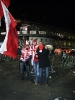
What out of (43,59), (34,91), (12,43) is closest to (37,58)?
(43,59)

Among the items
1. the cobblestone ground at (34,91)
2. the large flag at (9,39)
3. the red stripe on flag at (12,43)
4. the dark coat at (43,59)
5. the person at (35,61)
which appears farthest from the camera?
the person at (35,61)

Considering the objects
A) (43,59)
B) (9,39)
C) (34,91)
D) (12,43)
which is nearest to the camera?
(9,39)

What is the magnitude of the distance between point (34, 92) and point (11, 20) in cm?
352

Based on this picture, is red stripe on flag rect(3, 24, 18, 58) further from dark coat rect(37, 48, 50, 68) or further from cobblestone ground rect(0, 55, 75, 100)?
dark coat rect(37, 48, 50, 68)

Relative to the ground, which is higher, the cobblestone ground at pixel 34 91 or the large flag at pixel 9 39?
the large flag at pixel 9 39

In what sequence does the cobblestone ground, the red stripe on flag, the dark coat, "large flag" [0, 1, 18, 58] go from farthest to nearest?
1. the dark coat
2. the cobblestone ground
3. the red stripe on flag
4. "large flag" [0, 1, 18, 58]

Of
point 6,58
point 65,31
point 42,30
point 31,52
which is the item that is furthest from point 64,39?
point 31,52

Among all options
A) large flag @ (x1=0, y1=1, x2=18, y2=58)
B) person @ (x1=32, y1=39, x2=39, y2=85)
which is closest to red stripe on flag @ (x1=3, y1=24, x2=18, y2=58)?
large flag @ (x1=0, y1=1, x2=18, y2=58)

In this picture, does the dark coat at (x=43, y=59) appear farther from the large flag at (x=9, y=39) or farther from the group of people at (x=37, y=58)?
the large flag at (x=9, y=39)

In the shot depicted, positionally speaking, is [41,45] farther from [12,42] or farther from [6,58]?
[6,58]

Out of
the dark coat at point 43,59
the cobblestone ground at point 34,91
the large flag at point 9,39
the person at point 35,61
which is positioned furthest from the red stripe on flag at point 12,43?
the person at point 35,61

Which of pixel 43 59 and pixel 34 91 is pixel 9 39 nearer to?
pixel 34 91

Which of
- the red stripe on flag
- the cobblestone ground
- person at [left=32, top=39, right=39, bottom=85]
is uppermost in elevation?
the red stripe on flag

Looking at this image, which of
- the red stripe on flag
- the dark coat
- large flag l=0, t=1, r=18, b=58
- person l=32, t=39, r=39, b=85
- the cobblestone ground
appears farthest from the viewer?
person l=32, t=39, r=39, b=85
